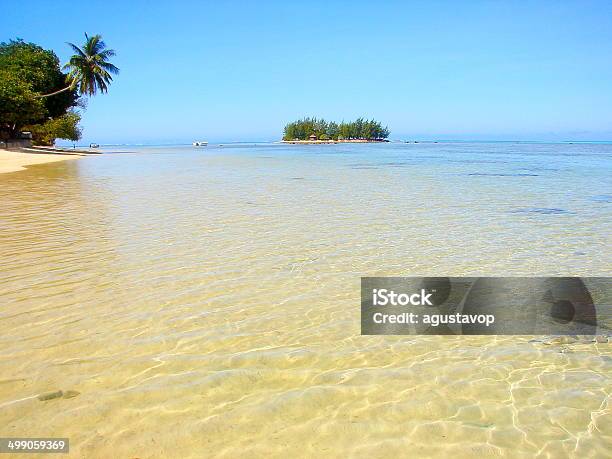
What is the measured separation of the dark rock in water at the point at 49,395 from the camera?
279 centimetres

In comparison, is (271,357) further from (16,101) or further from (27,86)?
(27,86)

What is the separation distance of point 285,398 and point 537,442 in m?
1.55

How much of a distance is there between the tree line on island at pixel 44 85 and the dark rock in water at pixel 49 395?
49.0 metres

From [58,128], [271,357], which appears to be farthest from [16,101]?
[271,357]

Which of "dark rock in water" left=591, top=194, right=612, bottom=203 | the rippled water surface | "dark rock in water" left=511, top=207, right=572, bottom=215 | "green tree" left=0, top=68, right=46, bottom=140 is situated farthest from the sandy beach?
"dark rock in water" left=591, top=194, right=612, bottom=203

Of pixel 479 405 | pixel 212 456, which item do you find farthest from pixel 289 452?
pixel 479 405

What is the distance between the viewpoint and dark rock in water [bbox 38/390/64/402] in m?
2.79

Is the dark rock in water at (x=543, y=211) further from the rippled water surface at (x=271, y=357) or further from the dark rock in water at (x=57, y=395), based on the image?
the dark rock in water at (x=57, y=395)

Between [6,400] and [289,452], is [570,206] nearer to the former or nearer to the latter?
[289,452]

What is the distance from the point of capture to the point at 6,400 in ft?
9.09

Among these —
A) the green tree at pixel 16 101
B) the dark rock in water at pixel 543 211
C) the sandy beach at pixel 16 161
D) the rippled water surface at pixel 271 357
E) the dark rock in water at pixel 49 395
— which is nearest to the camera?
the rippled water surface at pixel 271 357

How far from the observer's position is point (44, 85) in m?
51.3

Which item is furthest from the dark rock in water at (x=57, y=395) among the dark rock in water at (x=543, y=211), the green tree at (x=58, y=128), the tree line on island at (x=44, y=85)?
the green tree at (x=58, y=128)

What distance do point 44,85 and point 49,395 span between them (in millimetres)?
60238
